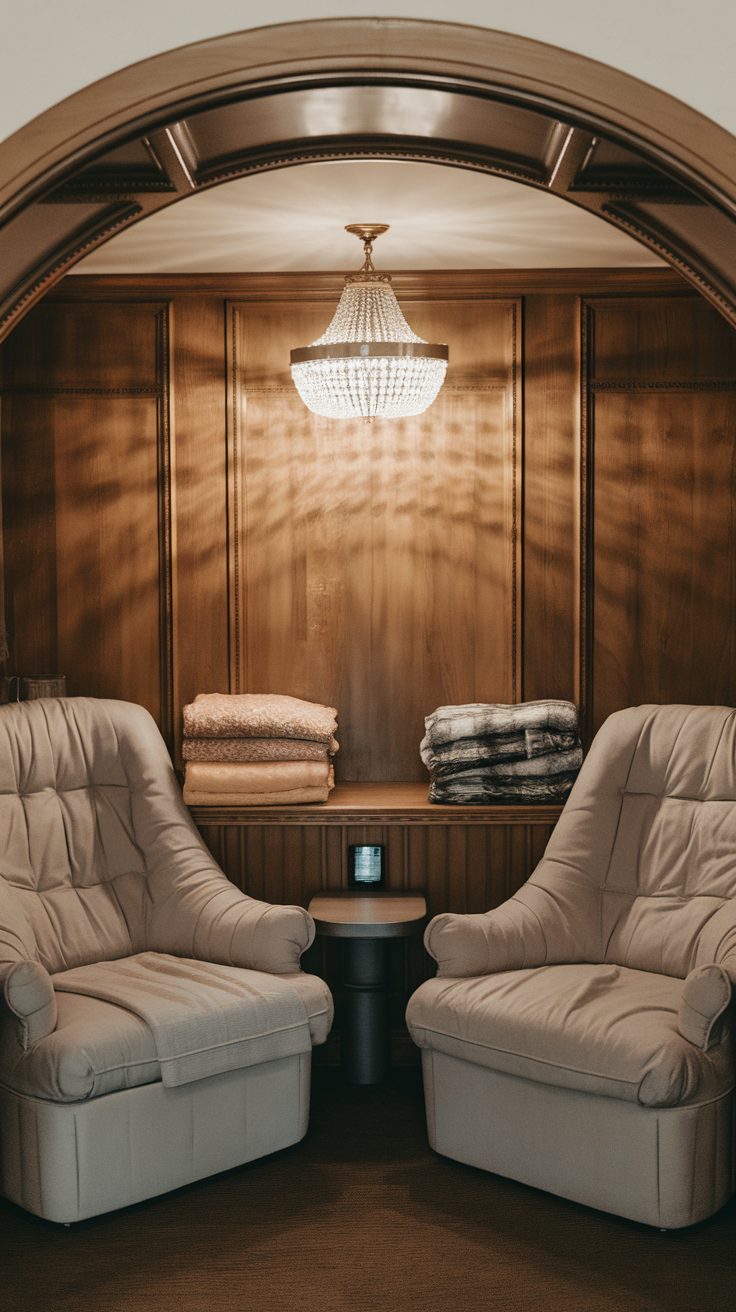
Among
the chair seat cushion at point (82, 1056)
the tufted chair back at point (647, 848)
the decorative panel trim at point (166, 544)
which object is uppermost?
the decorative panel trim at point (166, 544)

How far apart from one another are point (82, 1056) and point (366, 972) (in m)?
1.05

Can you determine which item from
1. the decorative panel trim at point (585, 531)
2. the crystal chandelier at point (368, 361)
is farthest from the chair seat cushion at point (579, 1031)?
the crystal chandelier at point (368, 361)

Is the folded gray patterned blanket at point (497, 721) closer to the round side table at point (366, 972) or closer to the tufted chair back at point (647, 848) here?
the tufted chair back at point (647, 848)

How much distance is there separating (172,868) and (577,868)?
121 centimetres

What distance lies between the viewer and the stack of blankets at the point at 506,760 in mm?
3461

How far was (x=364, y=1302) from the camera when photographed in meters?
2.26

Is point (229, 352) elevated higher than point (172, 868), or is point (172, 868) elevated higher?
point (229, 352)

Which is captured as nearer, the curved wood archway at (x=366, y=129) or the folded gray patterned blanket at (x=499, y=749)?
the curved wood archway at (x=366, y=129)

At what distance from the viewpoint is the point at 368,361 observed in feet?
10.0

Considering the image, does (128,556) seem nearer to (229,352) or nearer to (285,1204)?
(229,352)

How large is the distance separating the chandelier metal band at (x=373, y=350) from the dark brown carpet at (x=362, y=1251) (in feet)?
7.32

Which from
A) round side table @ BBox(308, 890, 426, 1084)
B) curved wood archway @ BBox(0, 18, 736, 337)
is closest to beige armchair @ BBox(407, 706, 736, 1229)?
round side table @ BBox(308, 890, 426, 1084)

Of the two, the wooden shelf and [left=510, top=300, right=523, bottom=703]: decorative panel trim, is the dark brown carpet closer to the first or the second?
the wooden shelf

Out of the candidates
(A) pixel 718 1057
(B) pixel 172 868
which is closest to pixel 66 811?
(B) pixel 172 868
